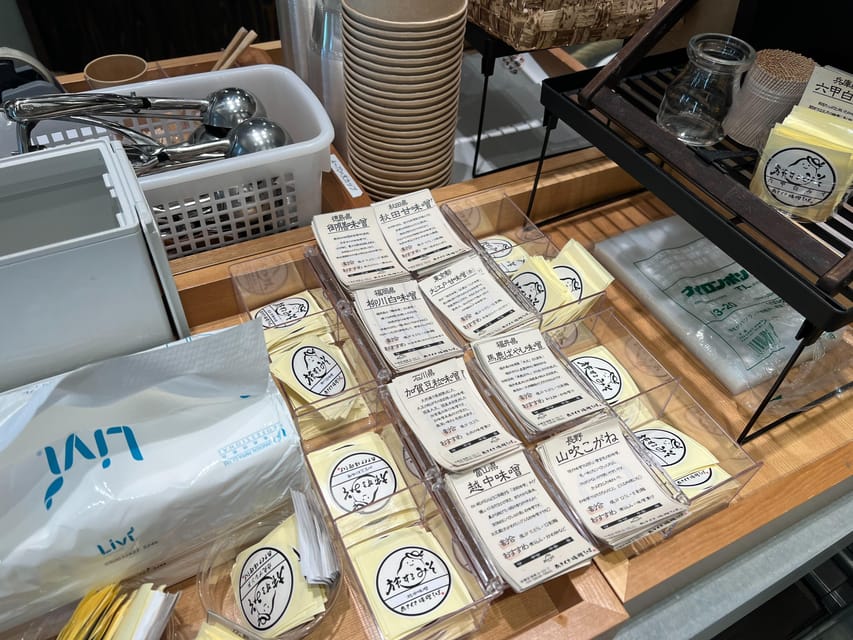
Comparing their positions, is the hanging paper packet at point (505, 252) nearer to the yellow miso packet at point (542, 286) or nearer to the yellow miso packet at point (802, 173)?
the yellow miso packet at point (542, 286)

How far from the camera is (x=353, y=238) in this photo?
0.90 meters

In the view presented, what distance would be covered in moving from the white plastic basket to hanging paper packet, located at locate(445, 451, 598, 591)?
477 mm

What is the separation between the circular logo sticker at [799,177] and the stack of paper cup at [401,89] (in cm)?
44

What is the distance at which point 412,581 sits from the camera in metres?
0.65

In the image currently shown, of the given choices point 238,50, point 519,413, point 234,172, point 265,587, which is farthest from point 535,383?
point 238,50

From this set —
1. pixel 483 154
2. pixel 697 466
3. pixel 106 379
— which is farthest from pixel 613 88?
pixel 106 379

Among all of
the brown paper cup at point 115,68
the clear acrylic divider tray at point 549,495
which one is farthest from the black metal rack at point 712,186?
the brown paper cup at point 115,68

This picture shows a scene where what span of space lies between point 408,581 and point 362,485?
0.12 metres

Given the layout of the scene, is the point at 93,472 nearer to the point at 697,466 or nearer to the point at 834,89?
the point at 697,466

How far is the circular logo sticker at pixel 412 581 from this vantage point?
63 centimetres

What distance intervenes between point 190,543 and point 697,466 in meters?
0.56

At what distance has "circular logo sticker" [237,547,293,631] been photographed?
607mm

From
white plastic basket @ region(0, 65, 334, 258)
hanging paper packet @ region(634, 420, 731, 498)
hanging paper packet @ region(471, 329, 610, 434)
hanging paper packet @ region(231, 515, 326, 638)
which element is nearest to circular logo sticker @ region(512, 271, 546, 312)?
hanging paper packet @ region(471, 329, 610, 434)

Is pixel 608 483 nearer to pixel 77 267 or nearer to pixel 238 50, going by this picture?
pixel 77 267
